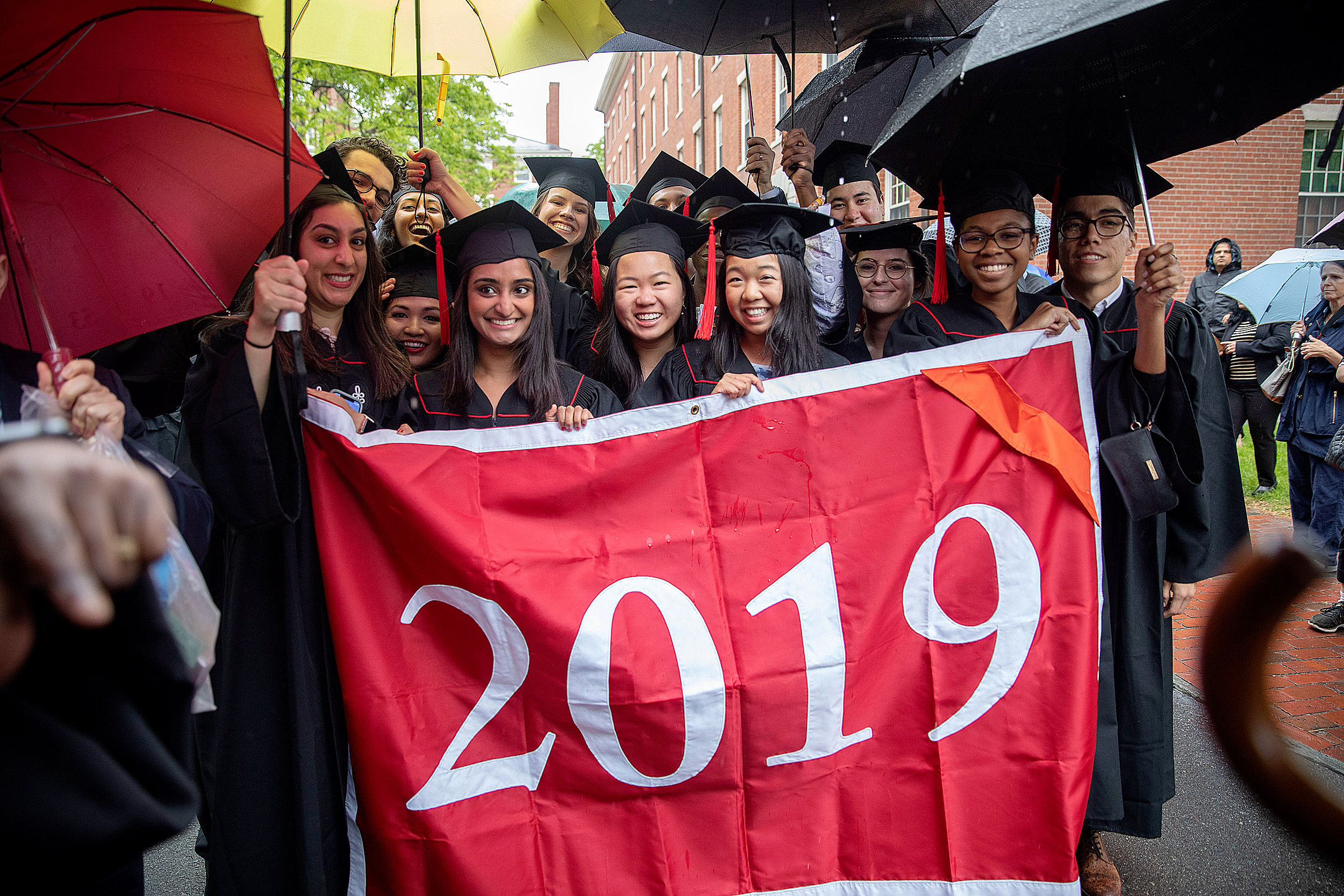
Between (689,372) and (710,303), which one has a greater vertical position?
(710,303)

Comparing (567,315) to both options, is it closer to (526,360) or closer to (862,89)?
(526,360)

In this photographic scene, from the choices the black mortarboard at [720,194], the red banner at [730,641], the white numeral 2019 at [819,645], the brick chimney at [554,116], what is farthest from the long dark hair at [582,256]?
the brick chimney at [554,116]

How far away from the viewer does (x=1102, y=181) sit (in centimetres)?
292

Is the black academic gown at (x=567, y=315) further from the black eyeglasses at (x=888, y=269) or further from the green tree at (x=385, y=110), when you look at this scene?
the green tree at (x=385, y=110)

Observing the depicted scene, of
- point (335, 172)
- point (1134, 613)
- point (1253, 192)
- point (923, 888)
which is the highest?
point (1253, 192)

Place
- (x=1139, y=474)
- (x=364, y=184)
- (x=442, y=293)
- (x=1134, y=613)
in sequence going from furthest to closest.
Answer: (x=364, y=184), (x=442, y=293), (x=1134, y=613), (x=1139, y=474)

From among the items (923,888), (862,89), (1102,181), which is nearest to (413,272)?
(1102,181)

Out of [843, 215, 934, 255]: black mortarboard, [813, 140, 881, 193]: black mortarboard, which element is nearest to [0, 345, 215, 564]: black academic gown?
[843, 215, 934, 255]: black mortarboard

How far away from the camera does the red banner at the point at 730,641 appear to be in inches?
91.3

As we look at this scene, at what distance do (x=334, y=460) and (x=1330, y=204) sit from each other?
16.0 m

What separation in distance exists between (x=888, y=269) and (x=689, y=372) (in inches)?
48.5

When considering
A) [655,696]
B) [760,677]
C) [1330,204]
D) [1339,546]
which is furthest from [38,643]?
[1330,204]

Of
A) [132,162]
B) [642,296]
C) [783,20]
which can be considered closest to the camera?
[132,162]

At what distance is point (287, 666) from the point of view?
7.79ft
